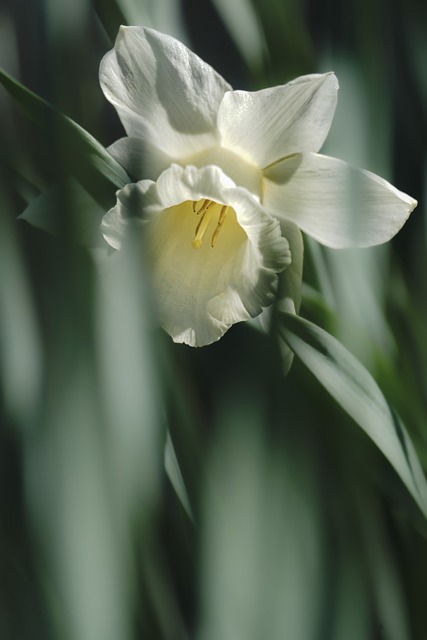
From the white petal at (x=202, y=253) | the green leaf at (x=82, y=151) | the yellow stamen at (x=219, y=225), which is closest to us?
the green leaf at (x=82, y=151)

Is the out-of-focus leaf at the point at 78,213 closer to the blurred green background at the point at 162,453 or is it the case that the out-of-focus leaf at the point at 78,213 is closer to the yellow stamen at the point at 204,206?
the blurred green background at the point at 162,453

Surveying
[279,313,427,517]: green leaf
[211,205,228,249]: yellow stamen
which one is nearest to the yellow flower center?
[211,205,228,249]: yellow stamen

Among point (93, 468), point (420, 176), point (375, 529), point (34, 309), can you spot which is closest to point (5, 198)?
point (34, 309)

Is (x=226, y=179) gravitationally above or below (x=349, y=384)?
above

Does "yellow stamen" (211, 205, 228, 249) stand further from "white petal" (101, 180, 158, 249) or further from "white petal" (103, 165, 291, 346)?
"white petal" (101, 180, 158, 249)

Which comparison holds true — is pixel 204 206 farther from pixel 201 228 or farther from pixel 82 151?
pixel 82 151

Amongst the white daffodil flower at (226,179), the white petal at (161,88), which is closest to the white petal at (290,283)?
the white daffodil flower at (226,179)

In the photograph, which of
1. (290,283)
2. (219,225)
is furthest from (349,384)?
(219,225)
